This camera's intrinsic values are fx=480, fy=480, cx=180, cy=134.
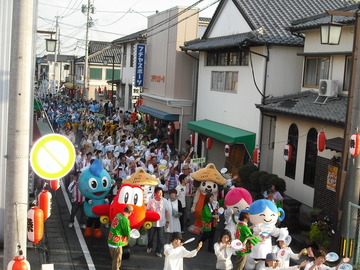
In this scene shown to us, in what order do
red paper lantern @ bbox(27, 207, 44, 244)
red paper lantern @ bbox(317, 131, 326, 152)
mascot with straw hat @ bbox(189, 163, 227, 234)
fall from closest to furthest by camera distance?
red paper lantern @ bbox(27, 207, 44, 244), mascot with straw hat @ bbox(189, 163, 227, 234), red paper lantern @ bbox(317, 131, 326, 152)

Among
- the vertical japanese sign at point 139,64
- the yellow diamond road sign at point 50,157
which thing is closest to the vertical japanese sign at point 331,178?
the yellow diamond road sign at point 50,157

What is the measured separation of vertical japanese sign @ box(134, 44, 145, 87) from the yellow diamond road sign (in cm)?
2460

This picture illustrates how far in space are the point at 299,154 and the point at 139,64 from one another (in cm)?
1712

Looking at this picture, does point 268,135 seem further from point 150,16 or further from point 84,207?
point 150,16

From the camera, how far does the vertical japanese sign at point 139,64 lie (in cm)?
2998

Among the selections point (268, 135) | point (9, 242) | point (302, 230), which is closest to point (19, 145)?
point (9, 242)

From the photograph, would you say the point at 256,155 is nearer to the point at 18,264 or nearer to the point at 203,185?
the point at 203,185

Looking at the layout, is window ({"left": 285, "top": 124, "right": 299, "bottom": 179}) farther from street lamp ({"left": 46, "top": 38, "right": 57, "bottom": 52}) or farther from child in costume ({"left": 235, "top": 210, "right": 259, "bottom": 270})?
street lamp ({"left": 46, "top": 38, "right": 57, "bottom": 52})

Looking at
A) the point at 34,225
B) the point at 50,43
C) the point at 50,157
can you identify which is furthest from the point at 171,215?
the point at 50,43

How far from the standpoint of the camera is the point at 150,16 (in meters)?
30.2

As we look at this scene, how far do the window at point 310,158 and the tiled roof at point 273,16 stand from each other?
4052mm

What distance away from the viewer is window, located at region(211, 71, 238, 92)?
1967 cm

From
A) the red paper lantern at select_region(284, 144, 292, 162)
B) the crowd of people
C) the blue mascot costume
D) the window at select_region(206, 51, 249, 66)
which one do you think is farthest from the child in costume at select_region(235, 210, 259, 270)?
the window at select_region(206, 51, 249, 66)

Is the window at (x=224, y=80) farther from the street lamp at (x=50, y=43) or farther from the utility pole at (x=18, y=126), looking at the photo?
the utility pole at (x=18, y=126)
